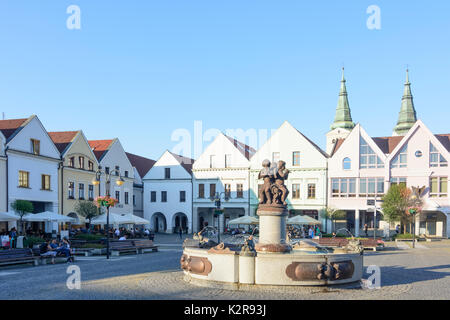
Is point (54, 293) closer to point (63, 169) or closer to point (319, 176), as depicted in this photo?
point (63, 169)

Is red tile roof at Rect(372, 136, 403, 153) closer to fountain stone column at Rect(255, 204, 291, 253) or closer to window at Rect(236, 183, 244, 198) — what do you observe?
window at Rect(236, 183, 244, 198)

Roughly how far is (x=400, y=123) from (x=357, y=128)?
2744cm

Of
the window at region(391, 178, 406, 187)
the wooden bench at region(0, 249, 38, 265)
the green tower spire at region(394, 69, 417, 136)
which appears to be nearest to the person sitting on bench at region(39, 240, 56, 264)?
the wooden bench at region(0, 249, 38, 265)

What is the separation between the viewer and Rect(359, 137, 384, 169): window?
43188 mm

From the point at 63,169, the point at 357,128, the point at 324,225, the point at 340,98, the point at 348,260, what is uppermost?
the point at 340,98

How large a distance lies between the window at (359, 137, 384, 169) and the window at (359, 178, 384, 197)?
1.39 m

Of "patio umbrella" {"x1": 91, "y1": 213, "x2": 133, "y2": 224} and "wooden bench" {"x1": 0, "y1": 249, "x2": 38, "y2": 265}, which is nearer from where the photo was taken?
"wooden bench" {"x1": 0, "y1": 249, "x2": 38, "y2": 265}

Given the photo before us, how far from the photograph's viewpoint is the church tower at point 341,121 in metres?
66.4

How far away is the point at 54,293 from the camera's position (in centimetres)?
1145

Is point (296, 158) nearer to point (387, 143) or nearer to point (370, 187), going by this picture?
point (370, 187)

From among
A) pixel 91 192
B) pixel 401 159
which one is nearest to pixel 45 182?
pixel 91 192

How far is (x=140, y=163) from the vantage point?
5984 centimetres

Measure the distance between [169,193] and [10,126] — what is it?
21814 mm
